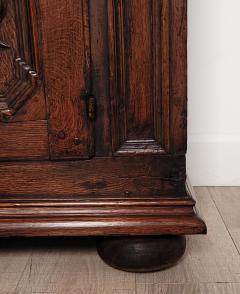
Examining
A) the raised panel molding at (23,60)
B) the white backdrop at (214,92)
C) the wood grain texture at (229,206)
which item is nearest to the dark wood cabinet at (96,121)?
the raised panel molding at (23,60)

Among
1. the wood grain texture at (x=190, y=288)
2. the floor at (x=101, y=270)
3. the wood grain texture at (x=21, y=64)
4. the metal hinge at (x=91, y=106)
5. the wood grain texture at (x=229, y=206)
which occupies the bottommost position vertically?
the wood grain texture at (x=190, y=288)

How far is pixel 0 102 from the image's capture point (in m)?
0.76

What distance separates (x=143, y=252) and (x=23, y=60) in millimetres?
368

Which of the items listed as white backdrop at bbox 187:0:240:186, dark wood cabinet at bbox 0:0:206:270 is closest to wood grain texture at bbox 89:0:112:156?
dark wood cabinet at bbox 0:0:206:270

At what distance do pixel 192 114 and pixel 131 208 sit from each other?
1.63 ft

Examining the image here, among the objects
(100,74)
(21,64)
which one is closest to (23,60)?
(21,64)

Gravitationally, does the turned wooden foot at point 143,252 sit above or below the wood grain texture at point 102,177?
below

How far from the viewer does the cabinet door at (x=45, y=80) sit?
73cm

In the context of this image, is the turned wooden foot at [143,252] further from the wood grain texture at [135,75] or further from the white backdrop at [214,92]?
the white backdrop at [214,92]

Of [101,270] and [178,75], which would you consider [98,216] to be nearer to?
[101,270]

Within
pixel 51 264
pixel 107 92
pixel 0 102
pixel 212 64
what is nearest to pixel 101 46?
pixel 107 92

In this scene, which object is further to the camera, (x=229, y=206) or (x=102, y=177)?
(x=229, y=206)

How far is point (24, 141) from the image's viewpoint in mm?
771

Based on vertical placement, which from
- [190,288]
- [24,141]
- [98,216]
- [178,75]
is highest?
[178,75]
